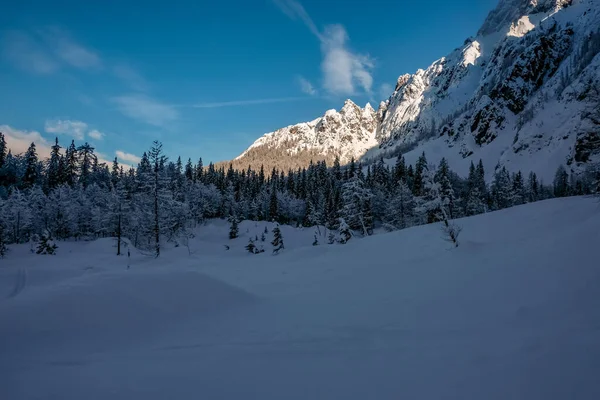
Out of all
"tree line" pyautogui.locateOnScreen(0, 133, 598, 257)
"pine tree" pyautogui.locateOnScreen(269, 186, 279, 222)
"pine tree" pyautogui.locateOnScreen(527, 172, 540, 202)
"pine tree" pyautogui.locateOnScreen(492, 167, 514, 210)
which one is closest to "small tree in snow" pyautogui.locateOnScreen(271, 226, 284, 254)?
"tree line" pyautogui.locateOnScreen(0, 133, 598, 257)

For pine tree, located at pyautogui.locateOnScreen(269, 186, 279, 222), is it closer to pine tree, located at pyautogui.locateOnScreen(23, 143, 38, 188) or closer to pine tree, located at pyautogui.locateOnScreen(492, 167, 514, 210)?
pine tree, located at pyautogui.locateOnScreen(492, 167, 514, 210)

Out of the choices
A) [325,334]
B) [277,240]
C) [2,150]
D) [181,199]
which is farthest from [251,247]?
[2,150]

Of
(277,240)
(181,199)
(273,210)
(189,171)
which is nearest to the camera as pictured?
(277,240)

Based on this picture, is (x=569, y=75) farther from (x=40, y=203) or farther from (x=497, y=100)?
(x=40, y=203)

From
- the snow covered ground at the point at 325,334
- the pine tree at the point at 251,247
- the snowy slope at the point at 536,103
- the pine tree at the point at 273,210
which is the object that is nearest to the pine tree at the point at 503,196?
the snowy slope at the point at 536,103

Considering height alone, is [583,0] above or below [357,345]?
above

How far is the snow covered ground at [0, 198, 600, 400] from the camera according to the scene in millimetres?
4910

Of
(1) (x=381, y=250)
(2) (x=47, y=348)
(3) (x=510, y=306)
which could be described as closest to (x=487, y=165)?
(1) (x=381, y=250)

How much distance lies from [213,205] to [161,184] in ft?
172

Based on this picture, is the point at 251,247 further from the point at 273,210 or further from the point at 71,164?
the point at 71,164

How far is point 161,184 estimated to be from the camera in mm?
29375

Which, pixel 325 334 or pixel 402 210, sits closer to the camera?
pixel 325 334

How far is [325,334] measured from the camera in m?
7.67

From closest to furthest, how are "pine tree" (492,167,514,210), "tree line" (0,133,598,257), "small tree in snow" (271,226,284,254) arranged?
1. "tree line" (0,133,598,257)
2. "small tree in snow" (271,226,284,254)
3. "pine tree" (492,167,514,210)
